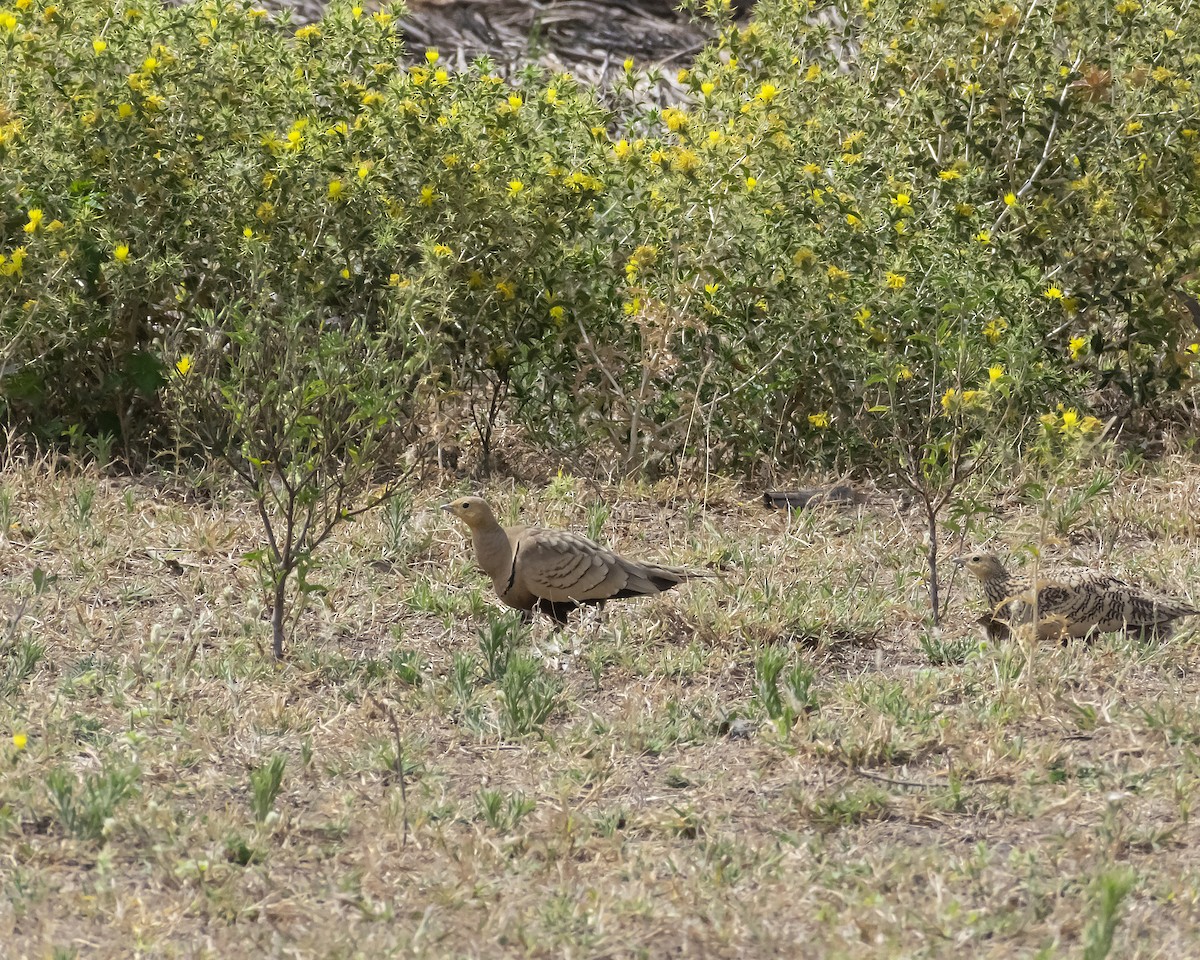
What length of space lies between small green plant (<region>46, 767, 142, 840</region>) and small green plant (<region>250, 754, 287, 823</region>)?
313 millimetres

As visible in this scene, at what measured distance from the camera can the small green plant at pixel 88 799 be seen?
4.16 meters

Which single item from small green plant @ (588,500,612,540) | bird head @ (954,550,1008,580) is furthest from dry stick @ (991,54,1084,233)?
bird head @ (954,550,1008,580)

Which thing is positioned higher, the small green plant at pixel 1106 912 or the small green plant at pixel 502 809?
the small green plant at pixel 1106 912

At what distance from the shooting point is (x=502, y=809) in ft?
14.4

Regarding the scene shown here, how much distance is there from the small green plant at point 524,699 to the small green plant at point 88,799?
1096mm

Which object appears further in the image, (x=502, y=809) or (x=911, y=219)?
(x=911, y=219)

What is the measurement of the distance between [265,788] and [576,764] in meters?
0.88

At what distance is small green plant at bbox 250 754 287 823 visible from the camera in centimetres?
427

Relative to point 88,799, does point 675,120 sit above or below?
above

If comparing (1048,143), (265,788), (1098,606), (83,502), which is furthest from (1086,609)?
(83,502)

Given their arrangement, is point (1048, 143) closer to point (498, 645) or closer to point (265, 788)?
point (498, 645)

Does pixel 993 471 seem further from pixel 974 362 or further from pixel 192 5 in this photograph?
pixel 192 5

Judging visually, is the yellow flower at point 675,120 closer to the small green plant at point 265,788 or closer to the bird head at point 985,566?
the bird head at point 985,566

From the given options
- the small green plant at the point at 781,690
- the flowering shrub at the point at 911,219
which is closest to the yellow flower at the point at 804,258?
the flowering shrub at the point at 911,219
